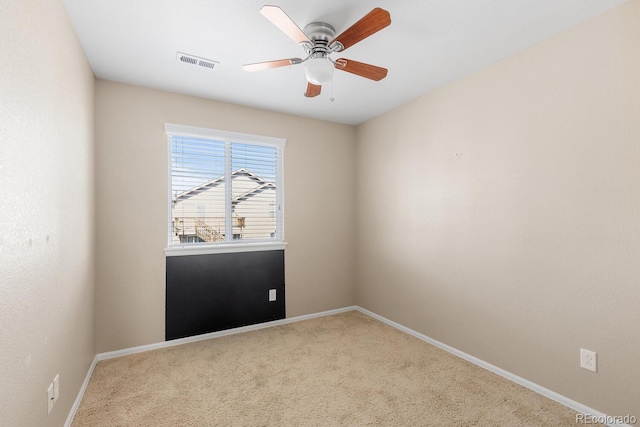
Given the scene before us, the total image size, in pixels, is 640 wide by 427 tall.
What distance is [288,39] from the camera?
2.18m

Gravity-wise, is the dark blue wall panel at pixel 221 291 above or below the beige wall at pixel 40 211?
below

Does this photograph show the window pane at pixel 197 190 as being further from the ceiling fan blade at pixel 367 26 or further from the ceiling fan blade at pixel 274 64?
the ceiling fan blade at pixel 367 26

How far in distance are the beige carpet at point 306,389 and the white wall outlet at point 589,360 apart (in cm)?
32

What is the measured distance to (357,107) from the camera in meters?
3.52

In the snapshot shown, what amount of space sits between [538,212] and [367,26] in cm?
177

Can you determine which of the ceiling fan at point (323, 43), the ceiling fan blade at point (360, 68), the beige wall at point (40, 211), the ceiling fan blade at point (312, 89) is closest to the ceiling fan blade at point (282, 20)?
the ceiling fan at point (323, 43)

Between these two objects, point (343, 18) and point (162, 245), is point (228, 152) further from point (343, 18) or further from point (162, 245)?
point (343, 18)

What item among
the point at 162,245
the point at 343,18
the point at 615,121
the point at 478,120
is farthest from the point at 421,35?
the point at 162,245

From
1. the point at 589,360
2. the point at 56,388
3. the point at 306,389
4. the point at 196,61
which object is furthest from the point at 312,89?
the point at 589,360

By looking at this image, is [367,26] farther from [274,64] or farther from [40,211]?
[40,211]

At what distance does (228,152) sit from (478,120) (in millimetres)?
2506

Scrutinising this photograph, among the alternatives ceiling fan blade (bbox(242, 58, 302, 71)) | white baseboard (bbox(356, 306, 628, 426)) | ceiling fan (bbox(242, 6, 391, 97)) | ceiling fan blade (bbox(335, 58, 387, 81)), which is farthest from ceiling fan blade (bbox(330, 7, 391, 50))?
white baseboard (bbox(356, 306, 628, 426))

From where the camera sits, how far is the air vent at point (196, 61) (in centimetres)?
239

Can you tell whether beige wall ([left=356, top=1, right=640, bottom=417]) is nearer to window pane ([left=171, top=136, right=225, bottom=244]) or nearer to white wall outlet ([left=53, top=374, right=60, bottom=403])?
window pane ([left=171, top=136, right=225, bottom=244])
